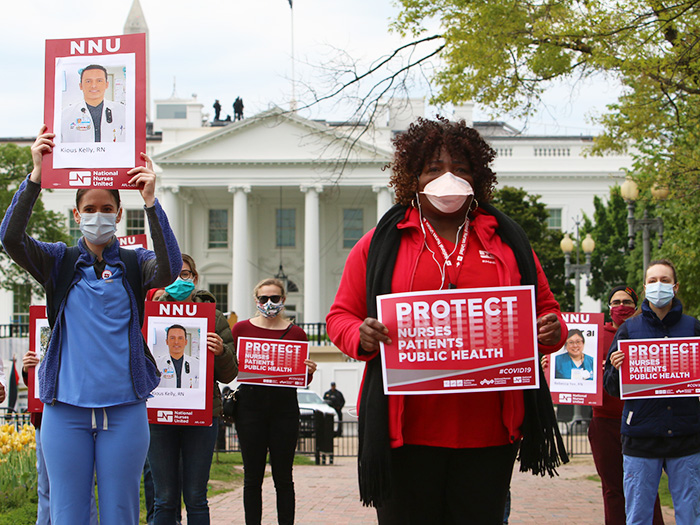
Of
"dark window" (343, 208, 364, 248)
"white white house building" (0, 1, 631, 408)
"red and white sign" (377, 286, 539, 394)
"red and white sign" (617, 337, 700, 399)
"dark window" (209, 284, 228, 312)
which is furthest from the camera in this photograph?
"dark window" (343, 208, 364, 248)

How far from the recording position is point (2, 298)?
6078 centimetres

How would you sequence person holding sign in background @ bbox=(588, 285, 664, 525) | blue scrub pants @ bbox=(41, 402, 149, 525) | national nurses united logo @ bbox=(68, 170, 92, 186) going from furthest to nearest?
person holding sign in background @ bbox=(588, 285, 664, 525) < national nurses united logo @ bbox=(68, 170, 92, 186) < blue scrub pants @ bbox=(41, 402, 149, 525)

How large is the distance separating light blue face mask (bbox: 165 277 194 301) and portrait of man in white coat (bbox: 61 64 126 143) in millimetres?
2267

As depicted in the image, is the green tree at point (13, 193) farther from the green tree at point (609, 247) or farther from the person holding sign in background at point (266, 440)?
the person holding sign in background at point (266, 440)

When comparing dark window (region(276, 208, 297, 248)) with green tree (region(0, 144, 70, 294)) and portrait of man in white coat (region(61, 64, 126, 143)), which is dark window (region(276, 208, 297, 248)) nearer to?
green tree (region(0, 144, 70, 294))

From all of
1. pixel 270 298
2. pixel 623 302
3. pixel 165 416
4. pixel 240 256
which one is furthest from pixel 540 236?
pixel 165 416

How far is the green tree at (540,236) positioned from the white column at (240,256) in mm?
18953

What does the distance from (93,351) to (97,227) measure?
62 cm

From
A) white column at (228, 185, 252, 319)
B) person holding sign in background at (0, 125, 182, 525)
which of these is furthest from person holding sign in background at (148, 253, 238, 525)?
white column at (228, 185, 252, 319)

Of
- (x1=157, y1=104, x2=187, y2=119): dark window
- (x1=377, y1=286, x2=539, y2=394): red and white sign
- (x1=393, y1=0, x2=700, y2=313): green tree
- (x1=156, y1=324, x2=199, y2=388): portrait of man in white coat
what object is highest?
(x1=157, y1=104, x2=187, y2=119): dark window

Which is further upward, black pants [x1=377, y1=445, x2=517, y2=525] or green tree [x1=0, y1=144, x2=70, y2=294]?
green tree [x1=0, y1=144, x2=70, y2=294]

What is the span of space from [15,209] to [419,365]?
6.57 ft

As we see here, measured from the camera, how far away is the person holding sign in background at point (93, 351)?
4.09 m

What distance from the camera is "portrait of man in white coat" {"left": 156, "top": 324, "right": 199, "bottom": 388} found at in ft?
21.3
